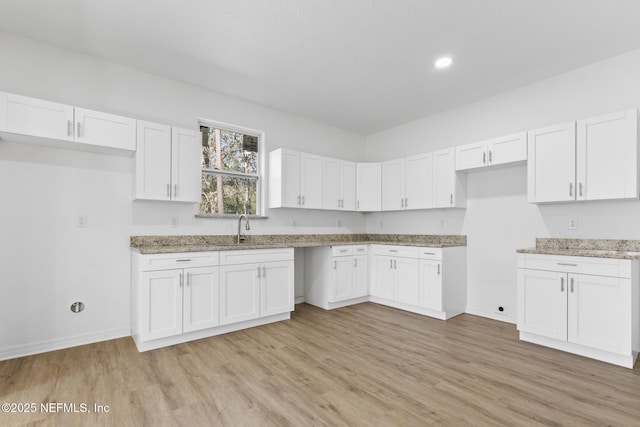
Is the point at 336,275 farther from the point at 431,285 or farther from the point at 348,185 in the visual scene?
the point at 348,185

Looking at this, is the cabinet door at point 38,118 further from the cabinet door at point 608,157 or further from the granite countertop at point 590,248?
the cabinet door at point 608,157

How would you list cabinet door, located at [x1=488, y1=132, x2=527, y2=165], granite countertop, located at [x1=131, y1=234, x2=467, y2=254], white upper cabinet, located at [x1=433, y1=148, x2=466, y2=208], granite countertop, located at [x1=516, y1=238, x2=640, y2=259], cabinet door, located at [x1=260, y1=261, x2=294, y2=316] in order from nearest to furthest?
granite countertop, located at [x1=516, y1=238, x2=640, y2=259] → granite countertop, located at [x1=131, y1=234, x2=467, y2=254] → cabinet door, located at [x1=488, y1=132, x2=527, y2=165] → cabinet door, located at [x1=260, y1=261, x2=294, y2=316] → white upper cabinet, located at [x1=433, y1=148, x2=466, y2=208]

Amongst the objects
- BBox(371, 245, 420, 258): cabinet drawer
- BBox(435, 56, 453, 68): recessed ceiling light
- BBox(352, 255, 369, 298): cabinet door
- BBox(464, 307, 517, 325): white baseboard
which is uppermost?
BBox(435, 56, 453, 68): recessed ceiling light

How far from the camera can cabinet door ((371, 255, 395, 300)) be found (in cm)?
454

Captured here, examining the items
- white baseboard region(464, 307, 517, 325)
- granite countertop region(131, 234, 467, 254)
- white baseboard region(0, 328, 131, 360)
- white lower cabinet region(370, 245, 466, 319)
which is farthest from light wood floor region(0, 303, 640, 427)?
granite countertop region(131, 234, 467, 254)

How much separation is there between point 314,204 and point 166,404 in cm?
319

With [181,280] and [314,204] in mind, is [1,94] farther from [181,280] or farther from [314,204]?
[314,204]

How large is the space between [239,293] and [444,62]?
10.8 feet

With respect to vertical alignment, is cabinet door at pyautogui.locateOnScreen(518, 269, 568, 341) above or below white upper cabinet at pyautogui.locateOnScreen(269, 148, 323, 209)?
below

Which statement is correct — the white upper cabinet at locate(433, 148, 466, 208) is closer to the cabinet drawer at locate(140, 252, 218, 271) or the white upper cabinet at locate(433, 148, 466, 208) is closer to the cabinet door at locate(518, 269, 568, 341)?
the cabinet door at locate(518, 269, 568, 341)

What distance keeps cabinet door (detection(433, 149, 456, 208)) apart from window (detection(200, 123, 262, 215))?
2516mm

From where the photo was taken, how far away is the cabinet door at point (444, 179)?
13.9 ft

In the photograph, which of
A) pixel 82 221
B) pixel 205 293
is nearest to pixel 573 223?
pixel 205 293

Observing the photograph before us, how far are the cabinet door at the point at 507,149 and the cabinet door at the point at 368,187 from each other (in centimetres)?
176
